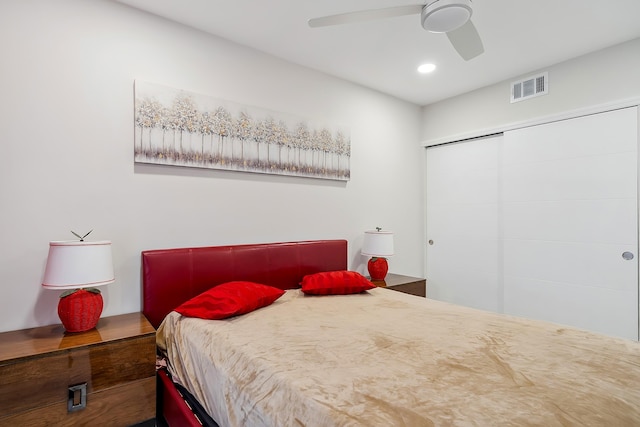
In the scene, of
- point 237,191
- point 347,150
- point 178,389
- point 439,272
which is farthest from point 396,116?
point 178,389

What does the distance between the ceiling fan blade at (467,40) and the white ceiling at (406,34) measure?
38 centimetres

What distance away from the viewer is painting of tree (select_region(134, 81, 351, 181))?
2229 mm

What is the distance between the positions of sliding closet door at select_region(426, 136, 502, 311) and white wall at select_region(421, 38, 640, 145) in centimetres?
20

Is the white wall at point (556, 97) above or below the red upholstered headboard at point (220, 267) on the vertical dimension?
above

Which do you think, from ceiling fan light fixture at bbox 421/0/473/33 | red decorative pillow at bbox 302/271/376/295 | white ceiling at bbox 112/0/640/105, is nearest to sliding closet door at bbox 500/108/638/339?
white ceiling at bbox 112/0/640/105

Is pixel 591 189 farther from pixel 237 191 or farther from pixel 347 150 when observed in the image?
pixel 237 191

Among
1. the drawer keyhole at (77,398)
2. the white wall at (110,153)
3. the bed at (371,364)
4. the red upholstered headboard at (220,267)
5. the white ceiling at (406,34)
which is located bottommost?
the drawer keyhole at (77,398)

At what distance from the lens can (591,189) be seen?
275cm

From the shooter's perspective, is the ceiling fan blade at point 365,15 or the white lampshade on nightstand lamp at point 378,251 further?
the white lampshade on nightstand lamp at point 378,251

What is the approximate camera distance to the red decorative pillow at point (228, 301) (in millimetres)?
1921

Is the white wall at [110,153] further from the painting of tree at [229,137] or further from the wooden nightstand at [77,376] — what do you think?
the wooden nightstand at [77,376]

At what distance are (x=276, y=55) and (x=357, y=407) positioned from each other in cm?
273

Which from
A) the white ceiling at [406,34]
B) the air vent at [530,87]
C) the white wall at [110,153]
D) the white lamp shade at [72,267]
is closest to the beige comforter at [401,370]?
the white lamp shade at [72,267]

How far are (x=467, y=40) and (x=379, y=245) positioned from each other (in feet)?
6.11
